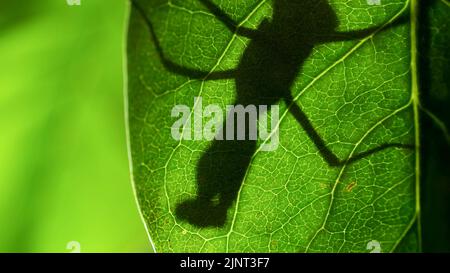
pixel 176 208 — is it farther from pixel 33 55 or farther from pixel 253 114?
pixel 33 55

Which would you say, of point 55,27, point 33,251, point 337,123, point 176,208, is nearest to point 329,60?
point 337,123

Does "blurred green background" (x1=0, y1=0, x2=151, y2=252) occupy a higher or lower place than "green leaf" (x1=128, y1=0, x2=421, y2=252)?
lower

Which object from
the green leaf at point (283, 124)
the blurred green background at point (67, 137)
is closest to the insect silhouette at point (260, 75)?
the green leaf at point (283, 124)

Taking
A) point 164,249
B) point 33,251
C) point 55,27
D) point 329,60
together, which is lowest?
point 33,251

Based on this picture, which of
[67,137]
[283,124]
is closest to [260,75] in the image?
[283,124]

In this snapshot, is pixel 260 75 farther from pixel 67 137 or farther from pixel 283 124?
pixel 67 137

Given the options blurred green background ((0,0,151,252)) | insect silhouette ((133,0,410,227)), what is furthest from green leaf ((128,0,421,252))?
blurred green background ((0,0,151,252))

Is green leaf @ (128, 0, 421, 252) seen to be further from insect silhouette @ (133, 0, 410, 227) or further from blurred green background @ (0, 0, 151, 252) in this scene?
blurred green background @ (0, 0, 151, 252)

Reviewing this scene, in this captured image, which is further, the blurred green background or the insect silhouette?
the blurred green background
